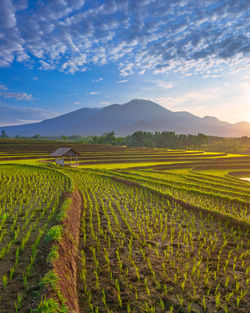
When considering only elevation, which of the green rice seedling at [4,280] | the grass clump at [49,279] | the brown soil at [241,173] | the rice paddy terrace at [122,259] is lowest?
the brown soil at [241,173]

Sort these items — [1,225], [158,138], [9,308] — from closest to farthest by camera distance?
[9,308] < [1,225] < [158,138]

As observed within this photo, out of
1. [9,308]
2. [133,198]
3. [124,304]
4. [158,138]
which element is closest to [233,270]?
[124,304]

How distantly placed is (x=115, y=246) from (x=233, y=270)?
10.9ft

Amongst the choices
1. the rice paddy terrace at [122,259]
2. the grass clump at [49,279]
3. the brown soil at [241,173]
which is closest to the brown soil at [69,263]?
the rice paddy terrace at [122,259]

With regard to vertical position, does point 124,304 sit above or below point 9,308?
below

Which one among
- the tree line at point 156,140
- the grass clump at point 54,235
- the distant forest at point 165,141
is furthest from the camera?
the tree line at point 156,140

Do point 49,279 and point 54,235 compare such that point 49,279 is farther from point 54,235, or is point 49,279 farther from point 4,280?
point 54,235

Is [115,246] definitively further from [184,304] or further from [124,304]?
[184,304]

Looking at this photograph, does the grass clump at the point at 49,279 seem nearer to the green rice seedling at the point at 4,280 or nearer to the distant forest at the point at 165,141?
the green rice seedling at the point at 4,280

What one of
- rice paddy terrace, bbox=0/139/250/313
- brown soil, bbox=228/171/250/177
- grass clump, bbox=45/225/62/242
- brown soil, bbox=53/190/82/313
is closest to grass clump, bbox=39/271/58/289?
rice paddy terrace, bbox=0/139/250/313

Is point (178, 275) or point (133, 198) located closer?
point (178, 275)

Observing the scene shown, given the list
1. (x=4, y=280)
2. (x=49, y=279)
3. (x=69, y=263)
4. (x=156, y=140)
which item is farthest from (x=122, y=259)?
(x=156, y=140)

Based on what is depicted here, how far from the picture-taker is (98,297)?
14.0ft

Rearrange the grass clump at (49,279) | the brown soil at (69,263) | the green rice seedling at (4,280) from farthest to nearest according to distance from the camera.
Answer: the green rice seedling at (4,280), the brown soil at (69,263), the grass clump at (49,279)
